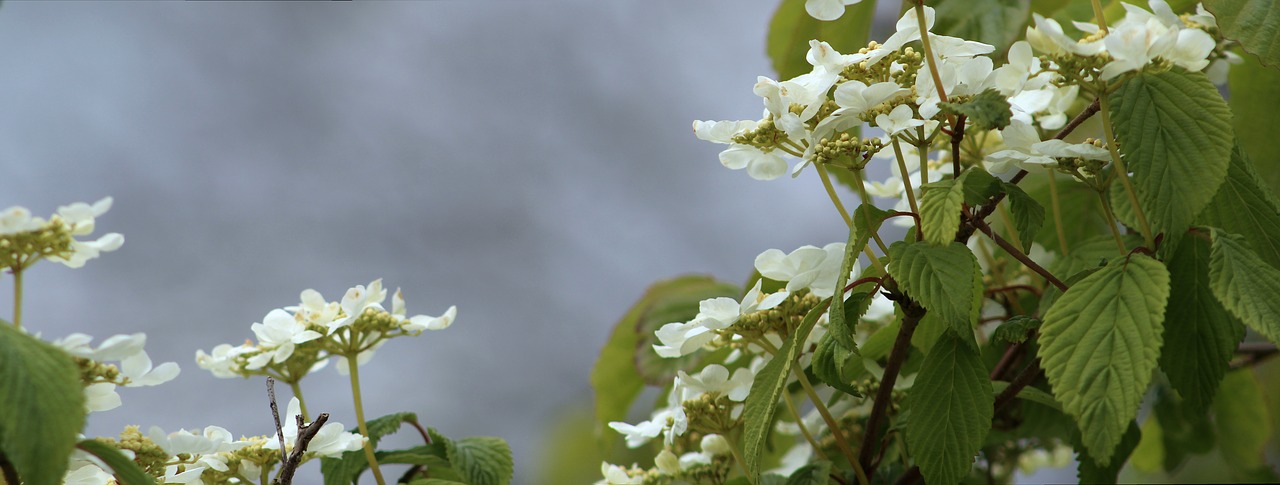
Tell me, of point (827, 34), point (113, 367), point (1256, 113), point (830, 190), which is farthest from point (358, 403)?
point (1256, 113)

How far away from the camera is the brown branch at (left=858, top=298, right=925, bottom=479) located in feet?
1.45

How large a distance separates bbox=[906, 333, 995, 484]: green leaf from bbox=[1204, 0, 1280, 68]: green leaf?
8.1 inches

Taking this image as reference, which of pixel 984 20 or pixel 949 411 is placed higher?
pixel 984 20

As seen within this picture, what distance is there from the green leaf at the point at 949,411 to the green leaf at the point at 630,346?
327mm

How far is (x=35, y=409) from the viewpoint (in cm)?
31

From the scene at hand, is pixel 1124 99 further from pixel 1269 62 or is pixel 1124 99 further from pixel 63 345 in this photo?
pixel 63 345

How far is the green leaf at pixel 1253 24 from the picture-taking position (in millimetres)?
479

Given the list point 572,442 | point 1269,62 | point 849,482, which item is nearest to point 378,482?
point 849,482

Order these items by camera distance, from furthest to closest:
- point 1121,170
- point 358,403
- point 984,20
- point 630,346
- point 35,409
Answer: point 630,346 < point 984,20 < point 358,403 < point 1121,170 < point 35,409

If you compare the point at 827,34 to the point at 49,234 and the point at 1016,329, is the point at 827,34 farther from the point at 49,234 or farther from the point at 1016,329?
the point at 49,234

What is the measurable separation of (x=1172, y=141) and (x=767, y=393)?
0.64 feet

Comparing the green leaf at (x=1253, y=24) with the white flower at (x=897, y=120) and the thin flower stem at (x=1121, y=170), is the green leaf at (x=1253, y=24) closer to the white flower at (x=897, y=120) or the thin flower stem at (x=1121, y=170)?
the thin flower stem at (x=1121, y=170)

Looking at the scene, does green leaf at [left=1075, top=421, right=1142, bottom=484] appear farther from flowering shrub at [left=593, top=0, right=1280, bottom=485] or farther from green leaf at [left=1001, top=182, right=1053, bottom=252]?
green leaf at [left=1001, top=182, right=1053, bottom=252]

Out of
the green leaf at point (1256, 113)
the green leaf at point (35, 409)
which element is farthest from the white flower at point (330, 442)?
the green leaf at point (1256, 113)
